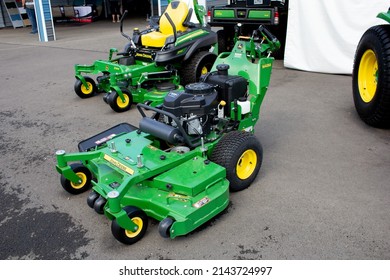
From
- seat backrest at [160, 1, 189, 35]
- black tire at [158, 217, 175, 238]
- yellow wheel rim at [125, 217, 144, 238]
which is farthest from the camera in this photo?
seat backrest at [160, 1, 189, 35]

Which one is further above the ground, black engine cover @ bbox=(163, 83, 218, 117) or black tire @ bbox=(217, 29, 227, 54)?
black engine cover @ bbox=(163, 83, 218, 117)

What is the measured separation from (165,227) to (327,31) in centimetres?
597

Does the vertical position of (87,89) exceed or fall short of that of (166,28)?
it falls short

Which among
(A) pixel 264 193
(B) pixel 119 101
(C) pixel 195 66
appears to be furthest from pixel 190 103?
(C) pixel 195 66

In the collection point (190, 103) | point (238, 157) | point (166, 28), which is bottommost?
point (238, 157)

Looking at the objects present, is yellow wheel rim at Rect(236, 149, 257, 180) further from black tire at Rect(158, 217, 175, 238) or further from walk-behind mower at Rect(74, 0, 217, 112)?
walk-behind mower at Rect(74, 0, 217, 112)

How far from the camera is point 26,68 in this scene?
356 inches

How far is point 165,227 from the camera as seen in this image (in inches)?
105

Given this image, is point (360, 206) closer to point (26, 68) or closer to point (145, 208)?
point (145, 208)

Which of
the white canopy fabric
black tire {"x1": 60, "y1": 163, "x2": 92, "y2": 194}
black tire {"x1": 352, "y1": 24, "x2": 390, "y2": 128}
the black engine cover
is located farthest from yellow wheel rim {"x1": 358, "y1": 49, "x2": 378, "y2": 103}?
black tire {"x1": 60, "y1": 163, "x2": 92, "y2": 194}

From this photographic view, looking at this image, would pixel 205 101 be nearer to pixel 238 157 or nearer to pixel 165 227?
pixel 238 157

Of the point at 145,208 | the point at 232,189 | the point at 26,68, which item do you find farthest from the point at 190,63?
the point at 26,68

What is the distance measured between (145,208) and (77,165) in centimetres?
94

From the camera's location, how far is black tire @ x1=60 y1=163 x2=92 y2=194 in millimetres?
3475
